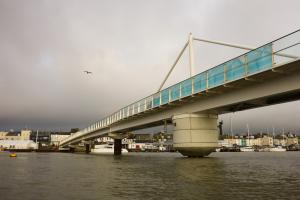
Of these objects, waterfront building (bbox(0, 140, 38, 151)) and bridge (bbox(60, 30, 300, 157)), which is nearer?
bridge (bbox(60, 30, 300, 157))

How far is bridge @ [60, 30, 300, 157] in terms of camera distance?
25422mm

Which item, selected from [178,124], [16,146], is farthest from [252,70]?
[16,146]

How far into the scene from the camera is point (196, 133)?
3862 cm

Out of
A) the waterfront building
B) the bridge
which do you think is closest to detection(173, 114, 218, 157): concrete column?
the bridge

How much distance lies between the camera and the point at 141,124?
54.8 metres

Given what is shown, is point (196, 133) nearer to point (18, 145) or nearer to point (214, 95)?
point (214, 95)

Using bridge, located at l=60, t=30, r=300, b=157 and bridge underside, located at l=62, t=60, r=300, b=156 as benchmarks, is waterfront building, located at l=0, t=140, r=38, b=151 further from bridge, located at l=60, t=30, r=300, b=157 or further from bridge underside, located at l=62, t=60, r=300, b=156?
bridge underside, located at l=62, t=60, r=300, b=156

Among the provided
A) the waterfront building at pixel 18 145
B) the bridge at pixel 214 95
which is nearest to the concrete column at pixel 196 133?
the bridge at pixel 214 95

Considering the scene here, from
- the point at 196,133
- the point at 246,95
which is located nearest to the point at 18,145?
the point at 196,133

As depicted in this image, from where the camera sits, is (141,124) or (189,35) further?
(141,124)

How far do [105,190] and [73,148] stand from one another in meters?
146

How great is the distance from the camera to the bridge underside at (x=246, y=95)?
24.8m

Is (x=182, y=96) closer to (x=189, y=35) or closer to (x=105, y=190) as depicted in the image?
(x=189, y=35)

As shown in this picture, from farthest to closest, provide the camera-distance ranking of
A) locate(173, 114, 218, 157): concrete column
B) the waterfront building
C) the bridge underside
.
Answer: the waterfront building < locate(173, 114, 218, 157): concrete column < the bridge underside
